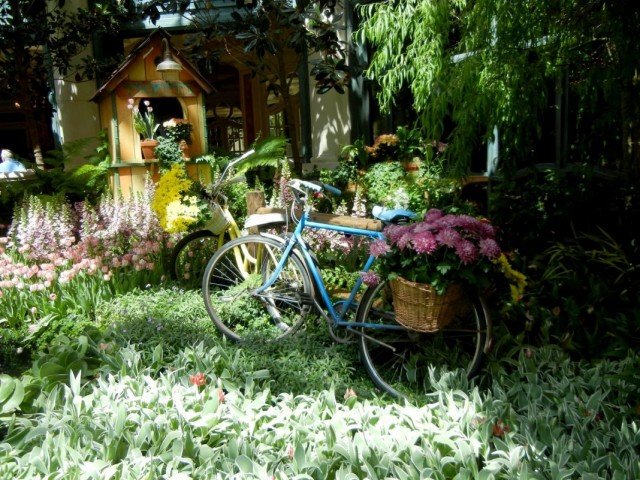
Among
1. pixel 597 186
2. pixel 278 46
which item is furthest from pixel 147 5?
pixel 597 186

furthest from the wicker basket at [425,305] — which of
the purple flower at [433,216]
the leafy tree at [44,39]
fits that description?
the leafy tree at [44,39]

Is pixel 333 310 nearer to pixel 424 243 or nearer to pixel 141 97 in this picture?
pixel 424 243

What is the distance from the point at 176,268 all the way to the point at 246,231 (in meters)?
0.65

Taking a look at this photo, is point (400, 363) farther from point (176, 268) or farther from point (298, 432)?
point (176, 268)

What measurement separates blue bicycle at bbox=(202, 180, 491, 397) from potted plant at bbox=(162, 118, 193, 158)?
2.00 metres

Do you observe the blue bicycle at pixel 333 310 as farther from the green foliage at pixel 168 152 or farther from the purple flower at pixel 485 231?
the green foliage at pixel 168 152

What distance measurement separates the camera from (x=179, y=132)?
20.5 feet

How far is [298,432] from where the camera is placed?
262 centimetres

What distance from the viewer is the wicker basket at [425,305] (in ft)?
10.5

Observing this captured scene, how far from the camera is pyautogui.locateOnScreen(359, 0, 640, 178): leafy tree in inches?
167

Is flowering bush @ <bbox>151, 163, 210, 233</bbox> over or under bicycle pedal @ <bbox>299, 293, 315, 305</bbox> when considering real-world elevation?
over

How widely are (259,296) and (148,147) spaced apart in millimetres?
2769

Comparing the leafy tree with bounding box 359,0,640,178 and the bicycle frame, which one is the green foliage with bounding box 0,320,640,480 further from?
the leafy tree with bounding box 359,0,640,178

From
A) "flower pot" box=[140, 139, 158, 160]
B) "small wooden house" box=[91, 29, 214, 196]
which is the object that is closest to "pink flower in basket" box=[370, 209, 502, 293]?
"small wooden house" box=[91, 29, 214, 196]
